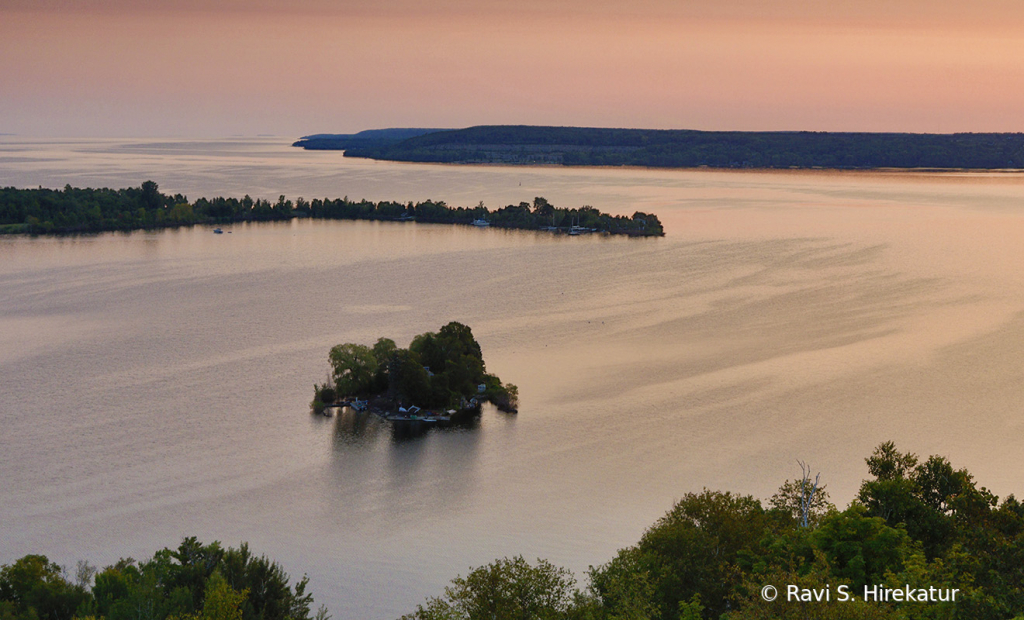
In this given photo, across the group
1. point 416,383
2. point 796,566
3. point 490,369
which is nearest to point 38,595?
point 796,566

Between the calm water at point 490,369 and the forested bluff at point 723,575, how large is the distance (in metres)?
3.51

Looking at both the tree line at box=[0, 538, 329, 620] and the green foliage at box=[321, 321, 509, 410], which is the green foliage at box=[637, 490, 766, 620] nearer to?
the tree line at box=[0, 538, 329, 620]

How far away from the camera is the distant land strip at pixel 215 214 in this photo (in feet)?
196

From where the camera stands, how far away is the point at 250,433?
23094mm

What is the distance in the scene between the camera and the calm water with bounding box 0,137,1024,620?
723 inches

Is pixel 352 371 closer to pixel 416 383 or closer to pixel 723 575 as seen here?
pixel 416 383

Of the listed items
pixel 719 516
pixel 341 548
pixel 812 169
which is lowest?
pixel 341 548

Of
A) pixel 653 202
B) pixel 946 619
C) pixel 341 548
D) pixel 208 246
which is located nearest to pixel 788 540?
pixel 946 619

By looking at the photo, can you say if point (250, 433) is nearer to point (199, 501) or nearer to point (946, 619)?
point (199, 501)

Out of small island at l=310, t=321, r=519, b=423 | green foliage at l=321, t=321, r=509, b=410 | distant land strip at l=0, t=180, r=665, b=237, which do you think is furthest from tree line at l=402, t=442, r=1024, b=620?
distant land strip at l=0, t=180, r=665, b=237

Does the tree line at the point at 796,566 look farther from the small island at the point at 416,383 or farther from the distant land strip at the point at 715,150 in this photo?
the distant land strip at the point at 715,150

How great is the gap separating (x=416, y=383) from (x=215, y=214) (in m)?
46.4

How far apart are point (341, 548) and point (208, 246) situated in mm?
41559

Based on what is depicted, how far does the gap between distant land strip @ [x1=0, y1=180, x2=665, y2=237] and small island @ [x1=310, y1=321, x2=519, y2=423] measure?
36.0 meters
